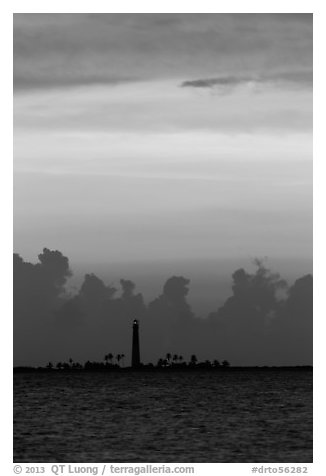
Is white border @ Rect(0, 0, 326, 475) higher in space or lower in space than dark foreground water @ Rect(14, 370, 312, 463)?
higher

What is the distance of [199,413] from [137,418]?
358 inches

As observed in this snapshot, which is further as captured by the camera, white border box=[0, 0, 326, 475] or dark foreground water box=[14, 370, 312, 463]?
dark foreground water box=[14, 370, 312, 463]
